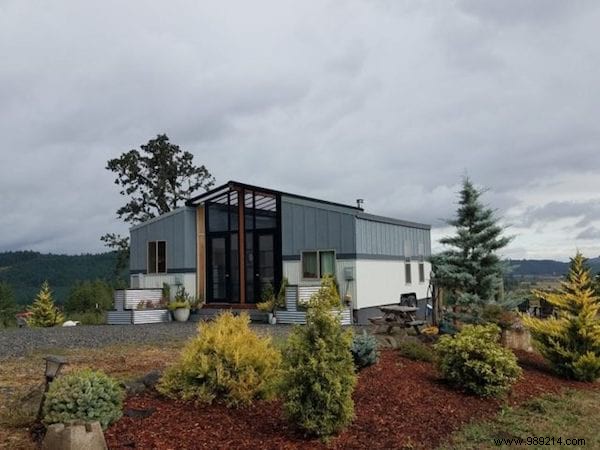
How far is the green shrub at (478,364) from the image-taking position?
7133 millimetres

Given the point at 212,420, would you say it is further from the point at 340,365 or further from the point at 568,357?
the point at 568,357

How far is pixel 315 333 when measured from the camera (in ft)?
17.2

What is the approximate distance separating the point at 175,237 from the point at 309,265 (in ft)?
16.9

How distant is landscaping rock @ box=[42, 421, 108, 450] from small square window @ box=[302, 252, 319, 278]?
13470mm

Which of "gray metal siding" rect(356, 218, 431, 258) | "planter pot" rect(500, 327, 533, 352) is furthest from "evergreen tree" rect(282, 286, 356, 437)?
"gray metal siding" rect(356, 218, 431, 258)

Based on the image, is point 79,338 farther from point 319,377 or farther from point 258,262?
point 319,377

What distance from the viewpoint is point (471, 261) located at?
434 inches

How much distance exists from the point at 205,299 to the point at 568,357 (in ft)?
42.5

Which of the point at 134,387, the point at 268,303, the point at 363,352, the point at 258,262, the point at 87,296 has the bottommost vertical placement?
the point at 87,296

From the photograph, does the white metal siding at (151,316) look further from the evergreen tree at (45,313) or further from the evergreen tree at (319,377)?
the evergreen tree at (319,377)

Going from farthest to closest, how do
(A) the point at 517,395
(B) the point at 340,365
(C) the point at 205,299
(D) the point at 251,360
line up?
(C) the point at 205,299 → (A) the point at 517,395 → (D) the point at 251,360 → (B) the point at 340,365

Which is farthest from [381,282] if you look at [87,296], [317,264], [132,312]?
[87,296]

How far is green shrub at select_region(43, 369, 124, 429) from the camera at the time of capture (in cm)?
486

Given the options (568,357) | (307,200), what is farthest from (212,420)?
(307,200)
